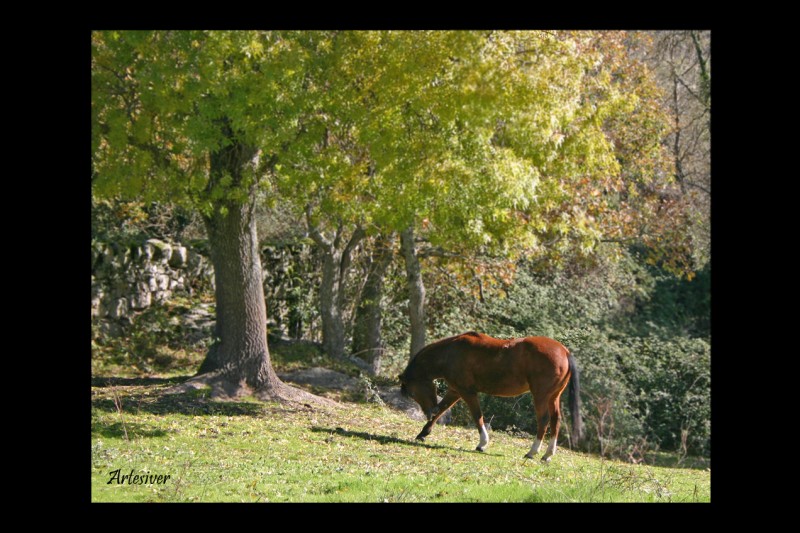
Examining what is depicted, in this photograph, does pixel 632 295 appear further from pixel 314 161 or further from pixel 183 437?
pixel 183 437

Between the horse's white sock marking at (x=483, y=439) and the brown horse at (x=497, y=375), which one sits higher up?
the brown horse at (x=497, y=375)

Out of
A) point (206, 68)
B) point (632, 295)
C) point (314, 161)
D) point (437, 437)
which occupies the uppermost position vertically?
point (206, 68)

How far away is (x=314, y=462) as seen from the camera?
9.37 metres

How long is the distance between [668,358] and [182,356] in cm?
1124

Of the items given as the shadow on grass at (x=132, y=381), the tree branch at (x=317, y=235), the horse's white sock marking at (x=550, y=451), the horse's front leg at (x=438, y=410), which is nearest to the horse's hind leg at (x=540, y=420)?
the horse's white sock marking at (x=550, y=451)

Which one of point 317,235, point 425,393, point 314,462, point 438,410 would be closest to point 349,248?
point 317,235

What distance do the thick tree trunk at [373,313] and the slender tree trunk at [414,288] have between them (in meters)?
2.86

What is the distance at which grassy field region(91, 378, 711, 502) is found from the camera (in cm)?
771

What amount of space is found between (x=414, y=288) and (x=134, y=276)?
6.75 meters

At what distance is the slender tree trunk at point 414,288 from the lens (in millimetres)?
15562

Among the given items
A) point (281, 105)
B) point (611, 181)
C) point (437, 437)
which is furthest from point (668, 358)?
point (281, 105)

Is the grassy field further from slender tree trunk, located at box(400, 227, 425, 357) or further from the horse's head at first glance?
slender tree trunk, located at box(400, 227, 425, 357)

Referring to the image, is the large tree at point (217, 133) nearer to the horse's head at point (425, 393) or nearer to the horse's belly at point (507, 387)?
the horse's head at point (425, 393)

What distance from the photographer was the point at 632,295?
23.9 m
